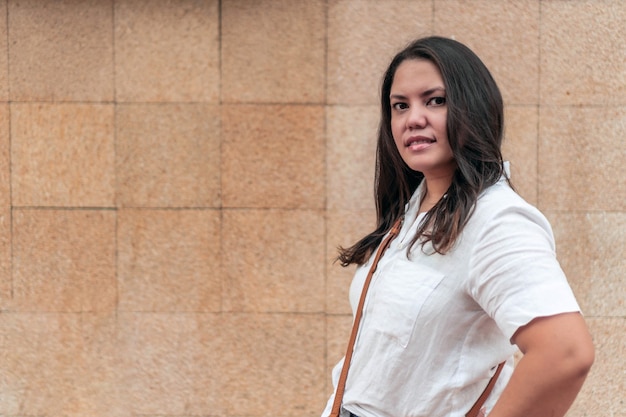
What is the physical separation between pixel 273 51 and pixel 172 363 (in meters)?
2.19

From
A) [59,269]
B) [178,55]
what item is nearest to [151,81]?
[178,55]

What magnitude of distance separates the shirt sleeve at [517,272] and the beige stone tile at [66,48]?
12.0 ft

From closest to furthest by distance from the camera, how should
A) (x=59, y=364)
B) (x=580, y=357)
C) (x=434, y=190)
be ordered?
1. (x=580, y=357)
2. (x=434, y=190)
3. (x=59, y=364)

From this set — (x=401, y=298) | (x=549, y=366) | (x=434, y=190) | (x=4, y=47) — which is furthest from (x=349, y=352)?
(x=4, y=47)

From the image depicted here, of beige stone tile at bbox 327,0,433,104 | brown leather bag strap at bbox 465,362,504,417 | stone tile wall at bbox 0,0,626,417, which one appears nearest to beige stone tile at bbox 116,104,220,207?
stone tile wall at bbox 0,0,626,417

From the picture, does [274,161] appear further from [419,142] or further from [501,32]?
[419,142]

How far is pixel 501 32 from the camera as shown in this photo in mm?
4703

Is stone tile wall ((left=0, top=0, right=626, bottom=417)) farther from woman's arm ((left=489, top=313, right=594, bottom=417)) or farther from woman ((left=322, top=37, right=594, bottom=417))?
woman's arm ((left=489, top=313, right=594, bottom=417))

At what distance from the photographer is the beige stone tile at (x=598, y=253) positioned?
4.75m

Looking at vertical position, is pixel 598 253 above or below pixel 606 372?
above

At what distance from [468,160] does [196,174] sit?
3.13 metres

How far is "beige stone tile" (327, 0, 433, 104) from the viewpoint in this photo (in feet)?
15.5

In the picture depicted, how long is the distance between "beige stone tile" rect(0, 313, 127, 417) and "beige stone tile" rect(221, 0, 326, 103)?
1836mm

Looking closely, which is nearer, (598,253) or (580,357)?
(580,357)
